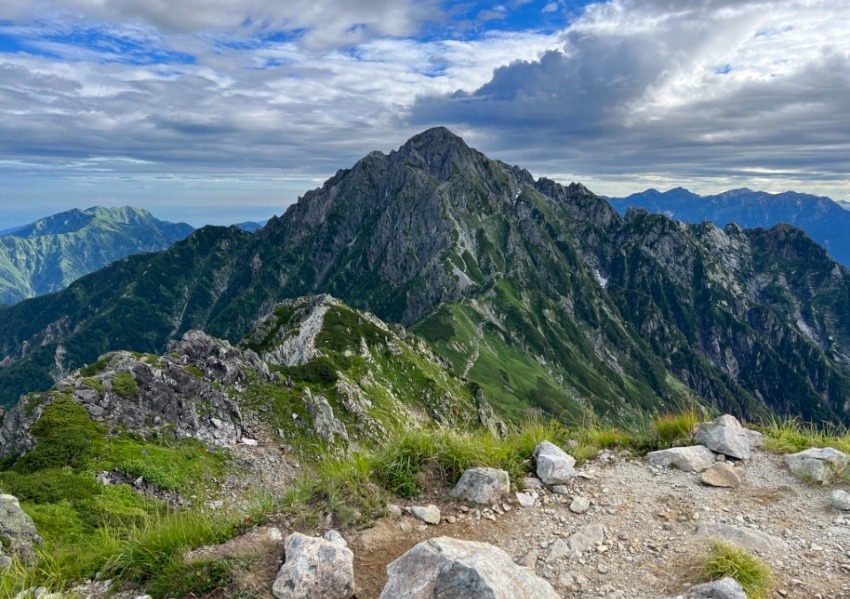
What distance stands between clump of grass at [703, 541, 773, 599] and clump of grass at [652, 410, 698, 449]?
5090mm

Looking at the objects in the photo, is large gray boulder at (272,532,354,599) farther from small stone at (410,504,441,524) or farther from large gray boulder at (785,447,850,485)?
large gray boulder at (785,447,850,485)

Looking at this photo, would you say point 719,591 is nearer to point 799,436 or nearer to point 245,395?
point 799,436

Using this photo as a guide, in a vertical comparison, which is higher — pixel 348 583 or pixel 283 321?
pixel 348 583

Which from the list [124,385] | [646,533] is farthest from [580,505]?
[124,385]

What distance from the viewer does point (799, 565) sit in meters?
7.53

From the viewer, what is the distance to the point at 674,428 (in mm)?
12578

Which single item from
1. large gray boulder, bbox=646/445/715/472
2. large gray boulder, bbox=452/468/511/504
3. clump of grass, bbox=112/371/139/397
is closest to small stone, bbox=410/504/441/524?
large gray boulder, bbox=452/468/511/504

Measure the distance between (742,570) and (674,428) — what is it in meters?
5.98

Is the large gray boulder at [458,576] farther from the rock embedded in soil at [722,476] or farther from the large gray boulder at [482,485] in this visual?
the rock embedded in soil at [722,476]

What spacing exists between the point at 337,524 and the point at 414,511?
4.56 feet

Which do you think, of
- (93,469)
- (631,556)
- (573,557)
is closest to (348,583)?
(573,557)

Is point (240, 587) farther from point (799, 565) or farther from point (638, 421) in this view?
point (638, 421)

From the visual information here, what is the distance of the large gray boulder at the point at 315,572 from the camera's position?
6.37 meters

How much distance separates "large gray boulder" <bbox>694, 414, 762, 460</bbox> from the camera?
37.8 feet
